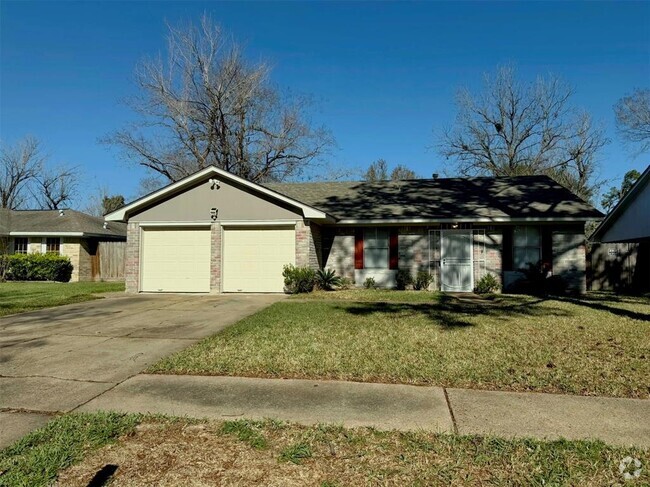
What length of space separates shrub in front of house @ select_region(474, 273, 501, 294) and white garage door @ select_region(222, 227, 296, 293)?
6.33m

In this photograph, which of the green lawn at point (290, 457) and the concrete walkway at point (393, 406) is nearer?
the green lawn at point (290, 457)

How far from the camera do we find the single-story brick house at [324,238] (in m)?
14.0

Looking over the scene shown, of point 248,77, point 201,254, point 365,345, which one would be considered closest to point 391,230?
point 201,254

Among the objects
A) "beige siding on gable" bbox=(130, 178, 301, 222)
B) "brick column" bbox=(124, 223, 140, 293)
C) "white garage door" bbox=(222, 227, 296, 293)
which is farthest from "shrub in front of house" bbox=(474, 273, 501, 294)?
"brick column" bbox=(124, 223, 140, 293)

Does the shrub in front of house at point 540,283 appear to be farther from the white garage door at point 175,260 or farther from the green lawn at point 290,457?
the green lawn at point 290,457

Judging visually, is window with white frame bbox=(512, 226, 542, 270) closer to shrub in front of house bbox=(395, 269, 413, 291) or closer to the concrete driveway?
shrub in front of house bbox=(395, 269, 413, 291)

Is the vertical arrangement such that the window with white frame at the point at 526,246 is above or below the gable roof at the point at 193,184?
below

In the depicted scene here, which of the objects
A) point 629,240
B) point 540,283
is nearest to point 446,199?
point 540,283

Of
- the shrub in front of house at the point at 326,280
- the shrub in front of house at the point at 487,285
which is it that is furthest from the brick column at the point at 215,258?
the shrub in front of house at the point at 487,285

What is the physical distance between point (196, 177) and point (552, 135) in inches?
A: 1052

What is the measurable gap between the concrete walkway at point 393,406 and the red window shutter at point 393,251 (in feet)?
35.5

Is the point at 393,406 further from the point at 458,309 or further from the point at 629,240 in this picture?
the point at 629,240

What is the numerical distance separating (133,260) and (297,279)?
19.6 ft

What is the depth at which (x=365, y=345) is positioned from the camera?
6125mm
